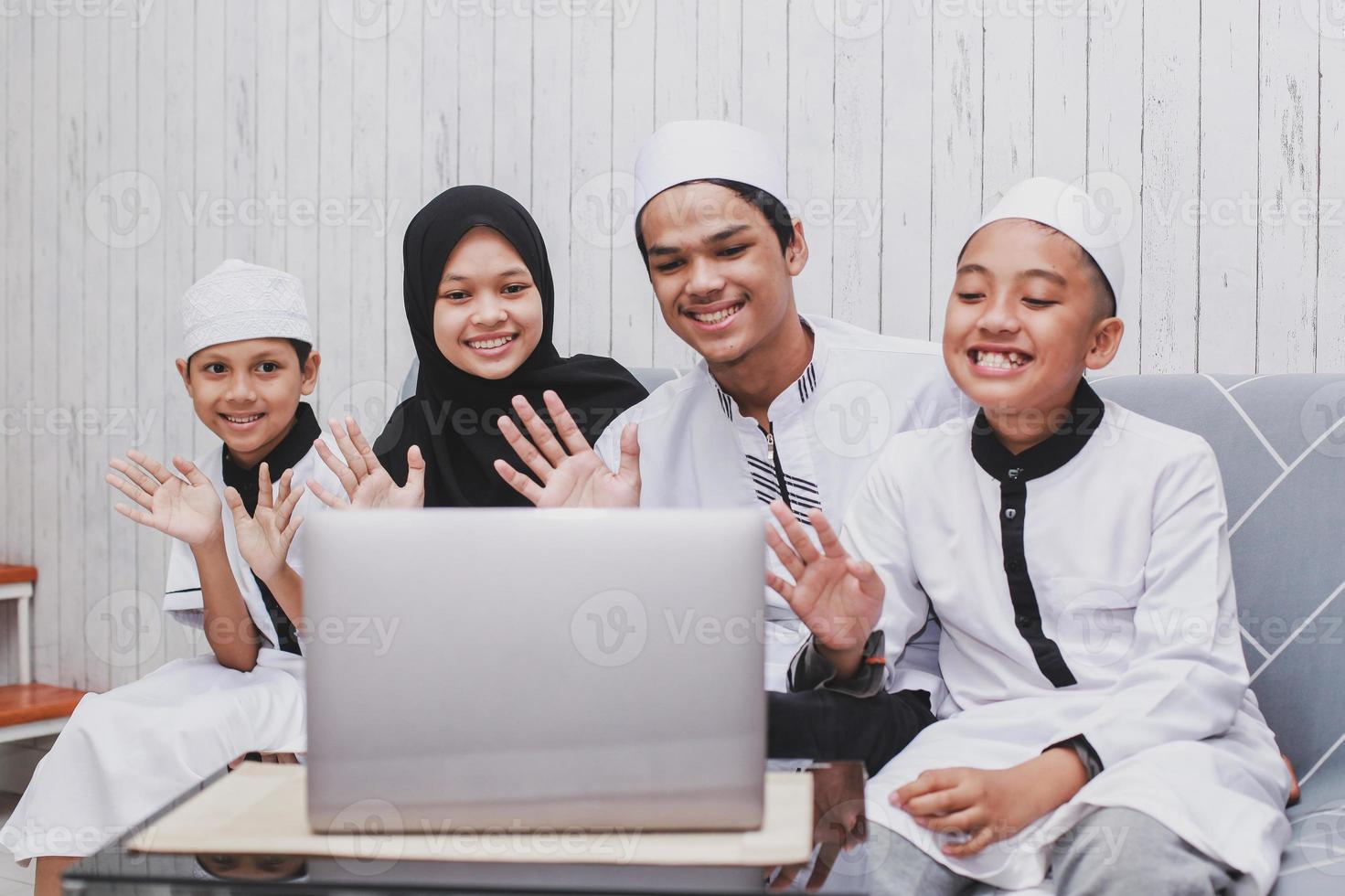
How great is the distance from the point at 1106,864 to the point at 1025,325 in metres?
0.63

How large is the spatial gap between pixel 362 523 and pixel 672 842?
328mm

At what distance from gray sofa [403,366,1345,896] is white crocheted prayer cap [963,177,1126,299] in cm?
32

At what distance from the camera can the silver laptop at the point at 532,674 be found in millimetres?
837

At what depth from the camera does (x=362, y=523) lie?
0.86 meters

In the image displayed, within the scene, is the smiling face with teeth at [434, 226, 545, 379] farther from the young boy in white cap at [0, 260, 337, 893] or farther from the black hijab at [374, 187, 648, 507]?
the young boy in white cap at [0, 260, 337, 893]

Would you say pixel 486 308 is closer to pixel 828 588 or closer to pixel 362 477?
pixel 362 477

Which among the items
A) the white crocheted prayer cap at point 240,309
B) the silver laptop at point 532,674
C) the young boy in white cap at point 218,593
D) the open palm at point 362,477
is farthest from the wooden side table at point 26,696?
the silver laptop at point 532,674

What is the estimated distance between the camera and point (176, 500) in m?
1.86

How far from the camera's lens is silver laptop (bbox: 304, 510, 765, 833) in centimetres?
84

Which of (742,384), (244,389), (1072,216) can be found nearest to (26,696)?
(244,389)

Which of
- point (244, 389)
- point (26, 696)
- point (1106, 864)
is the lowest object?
point (26, 696)

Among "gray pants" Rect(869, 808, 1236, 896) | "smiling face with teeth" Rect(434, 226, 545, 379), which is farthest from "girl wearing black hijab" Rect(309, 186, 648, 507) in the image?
"gray pants" Rect(869, 808, 1236, 896)

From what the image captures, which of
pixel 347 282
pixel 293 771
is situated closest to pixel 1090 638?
pixel 293 771

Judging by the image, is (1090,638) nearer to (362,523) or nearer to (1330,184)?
(362,523)
